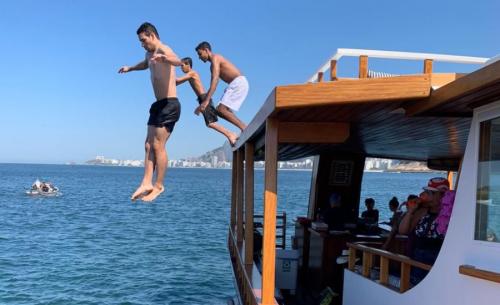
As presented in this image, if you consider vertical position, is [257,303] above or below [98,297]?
above

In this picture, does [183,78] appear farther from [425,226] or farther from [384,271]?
[384,271]

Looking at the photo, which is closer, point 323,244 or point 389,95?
point 389,95

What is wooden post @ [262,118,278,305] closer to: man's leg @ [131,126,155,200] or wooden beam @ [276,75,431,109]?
wooden beam @ [276,75,431,109]

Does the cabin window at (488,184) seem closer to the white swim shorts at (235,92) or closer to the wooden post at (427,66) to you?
the wooden post at (427,66)

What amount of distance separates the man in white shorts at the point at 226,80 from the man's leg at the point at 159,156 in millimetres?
1167

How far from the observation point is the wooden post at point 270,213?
4.97 meters

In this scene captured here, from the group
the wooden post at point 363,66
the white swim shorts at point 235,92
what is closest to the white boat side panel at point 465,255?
the wooden post at point 363,66

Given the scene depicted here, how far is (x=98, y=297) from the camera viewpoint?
14.9 meters

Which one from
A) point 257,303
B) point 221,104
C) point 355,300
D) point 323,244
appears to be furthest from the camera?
point 323,244

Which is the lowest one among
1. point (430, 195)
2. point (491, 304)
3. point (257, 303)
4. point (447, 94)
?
point (257, 303)

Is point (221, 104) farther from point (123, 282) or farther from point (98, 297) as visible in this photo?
point (123, 282)

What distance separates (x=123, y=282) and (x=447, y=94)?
14.2 metres

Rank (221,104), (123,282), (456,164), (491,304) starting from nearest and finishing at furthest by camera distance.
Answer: (491,304)
(221,104)
(456,164)
(123,282)

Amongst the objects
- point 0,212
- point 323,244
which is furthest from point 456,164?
point 0,212
